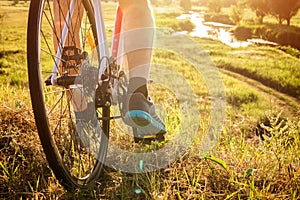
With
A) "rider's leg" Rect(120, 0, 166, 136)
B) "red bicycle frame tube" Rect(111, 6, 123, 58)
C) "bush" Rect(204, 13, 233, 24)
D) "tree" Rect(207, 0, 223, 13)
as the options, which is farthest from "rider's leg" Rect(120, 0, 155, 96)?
"tree" Rect(207, 0, 223, 13)

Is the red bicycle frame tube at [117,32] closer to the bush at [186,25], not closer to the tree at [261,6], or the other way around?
the tree at [261,6]

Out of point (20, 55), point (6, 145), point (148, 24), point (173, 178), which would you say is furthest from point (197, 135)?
point (20, 55)

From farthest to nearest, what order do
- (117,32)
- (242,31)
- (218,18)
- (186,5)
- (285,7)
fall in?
(186,5) < (218,18) < (242,31) < (285,7) < (117,32)

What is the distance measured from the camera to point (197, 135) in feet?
7.84

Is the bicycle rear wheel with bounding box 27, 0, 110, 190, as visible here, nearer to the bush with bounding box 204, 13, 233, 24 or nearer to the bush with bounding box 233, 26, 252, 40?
the bush with bounding box 233, 26, 252, 40

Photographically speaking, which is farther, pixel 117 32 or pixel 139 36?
pixel 117 32

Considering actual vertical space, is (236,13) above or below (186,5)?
below

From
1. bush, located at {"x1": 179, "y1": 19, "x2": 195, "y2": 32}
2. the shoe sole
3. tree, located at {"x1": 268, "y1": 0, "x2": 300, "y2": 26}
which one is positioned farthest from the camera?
bush, located at {"x1": 179, "y1": 19, "x2": 195, "y2": 32}

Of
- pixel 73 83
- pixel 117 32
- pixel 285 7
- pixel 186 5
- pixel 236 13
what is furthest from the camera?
pixel 186 5

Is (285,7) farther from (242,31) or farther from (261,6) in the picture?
(242,31)

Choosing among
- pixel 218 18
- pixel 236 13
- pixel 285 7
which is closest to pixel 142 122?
pixel 285 7

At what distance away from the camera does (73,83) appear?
1.53 m

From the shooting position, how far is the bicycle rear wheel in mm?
1314

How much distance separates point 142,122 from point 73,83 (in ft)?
1.27
